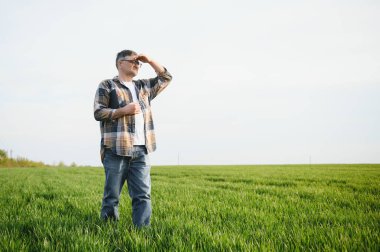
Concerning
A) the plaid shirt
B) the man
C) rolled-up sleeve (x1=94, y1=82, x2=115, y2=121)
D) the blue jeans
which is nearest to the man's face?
the man

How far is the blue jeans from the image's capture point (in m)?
3.99

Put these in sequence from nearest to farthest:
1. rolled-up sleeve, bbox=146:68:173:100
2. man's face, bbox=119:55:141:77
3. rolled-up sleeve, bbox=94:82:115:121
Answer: rolled-up sleeve, bbox=94:82:115:121 → man's face, bbox=119:55:141:77 → rolled-up sleeve, bbox=146:68:173:100

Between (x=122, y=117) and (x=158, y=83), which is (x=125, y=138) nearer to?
(x=122, y=117)

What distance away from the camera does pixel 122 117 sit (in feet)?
13.3

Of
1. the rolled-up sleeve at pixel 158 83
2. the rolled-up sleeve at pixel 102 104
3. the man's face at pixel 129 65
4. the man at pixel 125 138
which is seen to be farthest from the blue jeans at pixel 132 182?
the man's face at pixel 129 65

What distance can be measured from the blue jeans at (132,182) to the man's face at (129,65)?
107 cm

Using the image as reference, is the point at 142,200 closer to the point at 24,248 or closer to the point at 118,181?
the point at 118,181

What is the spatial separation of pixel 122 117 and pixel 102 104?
1.12 ft

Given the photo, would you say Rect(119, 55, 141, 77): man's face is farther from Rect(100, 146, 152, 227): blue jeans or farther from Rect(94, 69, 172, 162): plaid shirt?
Rect(100, 146, 152, 227): blue jeans

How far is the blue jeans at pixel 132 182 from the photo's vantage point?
399 centimetres

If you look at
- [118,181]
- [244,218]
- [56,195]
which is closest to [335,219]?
[244,218]

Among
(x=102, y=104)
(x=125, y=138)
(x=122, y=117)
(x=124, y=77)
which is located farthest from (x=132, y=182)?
(x=124, y=77)

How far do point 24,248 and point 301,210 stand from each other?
13.5ft

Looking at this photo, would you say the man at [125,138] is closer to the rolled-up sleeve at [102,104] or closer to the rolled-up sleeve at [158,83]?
the rolled-up sleeve at [102,104]
